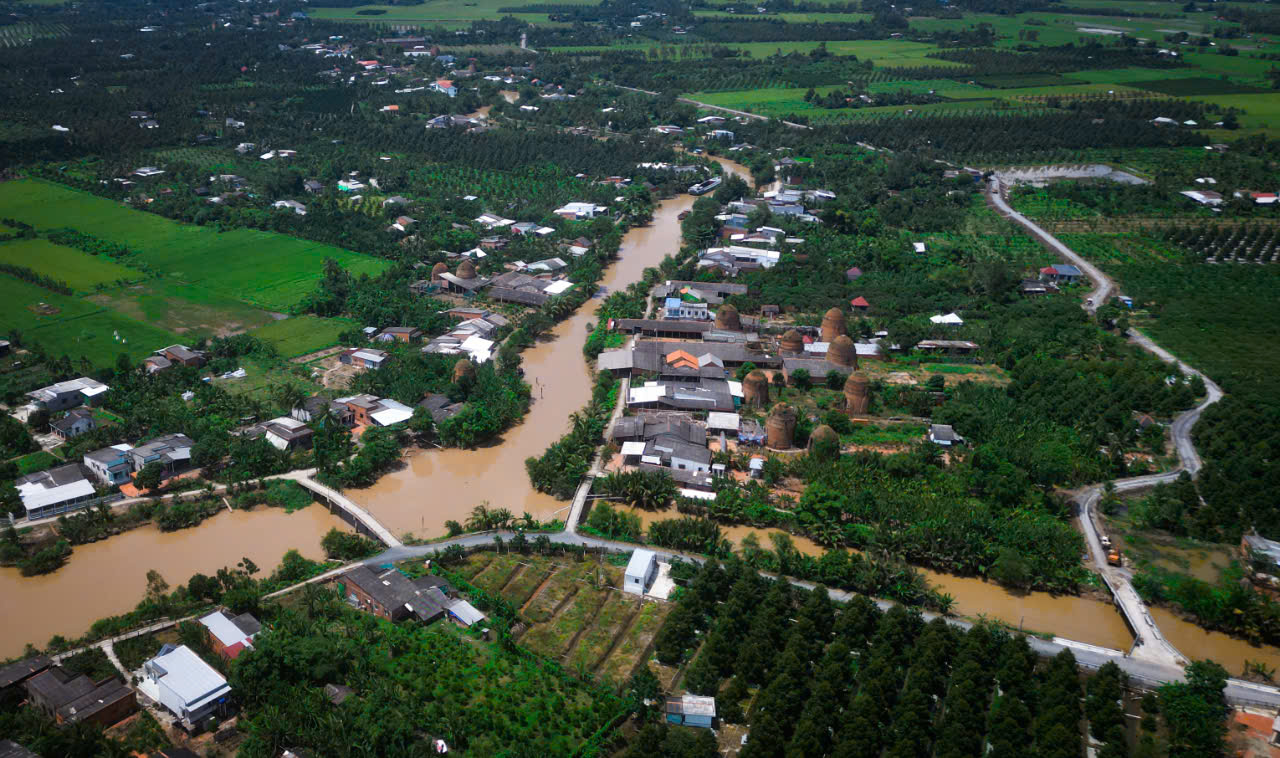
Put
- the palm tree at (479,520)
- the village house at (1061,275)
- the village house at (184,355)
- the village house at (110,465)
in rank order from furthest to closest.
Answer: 1. the village house at (1061,275)
2. the village house at (184,355)
3. the village house at (110,465)
4. the palm tree at (479,520)

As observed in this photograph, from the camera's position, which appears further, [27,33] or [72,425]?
[27,33]

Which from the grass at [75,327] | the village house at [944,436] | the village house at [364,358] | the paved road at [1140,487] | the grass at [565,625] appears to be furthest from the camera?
the grass at [75,327]

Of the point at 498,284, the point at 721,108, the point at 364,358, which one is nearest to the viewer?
the point at 364,358

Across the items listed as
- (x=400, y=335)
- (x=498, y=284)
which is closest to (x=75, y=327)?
(x=400, y=335)

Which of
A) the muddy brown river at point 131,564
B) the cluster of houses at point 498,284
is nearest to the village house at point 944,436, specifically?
the cluster of houses at point 498,284

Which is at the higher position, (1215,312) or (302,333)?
(1215,312)

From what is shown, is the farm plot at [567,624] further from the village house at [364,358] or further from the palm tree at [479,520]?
the village house at [364,358]

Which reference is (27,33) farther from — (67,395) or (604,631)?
(604,631)
